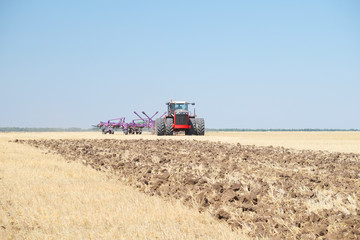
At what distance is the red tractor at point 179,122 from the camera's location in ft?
131

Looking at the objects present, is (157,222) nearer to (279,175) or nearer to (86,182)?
(86,182)

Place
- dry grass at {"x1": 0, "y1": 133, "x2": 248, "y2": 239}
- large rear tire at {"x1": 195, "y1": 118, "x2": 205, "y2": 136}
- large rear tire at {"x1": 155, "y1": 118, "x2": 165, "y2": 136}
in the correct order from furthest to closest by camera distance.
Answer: large rear tire at {"x1": 195, "y1": 118, "x2": 205, "y2": 136}
large rear tire at {"x1": 155, "y1": 118, "x2": 165, "y2": 136}
dry grass at {"x1": 0, "y1": 133, "x2": 248, "y2": 239}

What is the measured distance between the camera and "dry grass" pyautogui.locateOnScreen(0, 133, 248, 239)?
5742 mm

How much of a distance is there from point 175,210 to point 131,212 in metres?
0.71

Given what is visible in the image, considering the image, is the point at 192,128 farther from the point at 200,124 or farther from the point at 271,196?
the point at 271,196

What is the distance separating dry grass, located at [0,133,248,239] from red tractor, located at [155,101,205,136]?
30334 millimetres

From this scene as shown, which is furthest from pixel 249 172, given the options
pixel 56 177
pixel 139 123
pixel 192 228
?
pixel 139 123

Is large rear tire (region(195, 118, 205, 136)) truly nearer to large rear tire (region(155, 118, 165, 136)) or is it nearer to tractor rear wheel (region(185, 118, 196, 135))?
tractor rear wheel (region(185, 118, 196, 135))

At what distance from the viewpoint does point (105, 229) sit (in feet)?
19.5

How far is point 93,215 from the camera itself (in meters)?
6.58

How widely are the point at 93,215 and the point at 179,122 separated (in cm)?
3368

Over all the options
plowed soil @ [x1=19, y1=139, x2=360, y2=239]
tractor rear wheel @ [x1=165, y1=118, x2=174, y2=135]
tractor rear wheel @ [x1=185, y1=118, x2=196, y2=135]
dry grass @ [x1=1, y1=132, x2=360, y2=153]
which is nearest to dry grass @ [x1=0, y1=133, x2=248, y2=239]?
plowed soil @ [x1=19, y1=139, x2=360, y2=239]

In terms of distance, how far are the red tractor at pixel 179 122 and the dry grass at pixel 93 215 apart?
30.3 meters

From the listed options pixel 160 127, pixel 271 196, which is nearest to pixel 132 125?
pixel 160 127
